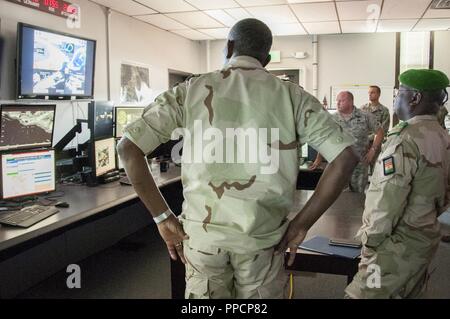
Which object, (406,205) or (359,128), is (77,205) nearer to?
(406,205)

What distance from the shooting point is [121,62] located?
467 centimetres

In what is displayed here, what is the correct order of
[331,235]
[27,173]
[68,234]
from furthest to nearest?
1. [68,234]
2. [27,173]
3. [331,235]

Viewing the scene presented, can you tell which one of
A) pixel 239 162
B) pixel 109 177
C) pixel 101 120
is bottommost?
pixel 109 177

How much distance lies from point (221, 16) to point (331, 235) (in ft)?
12.0

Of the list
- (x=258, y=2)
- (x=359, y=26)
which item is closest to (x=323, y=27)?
(x=359, y=26)

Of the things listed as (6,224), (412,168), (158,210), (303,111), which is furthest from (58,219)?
(412,168)

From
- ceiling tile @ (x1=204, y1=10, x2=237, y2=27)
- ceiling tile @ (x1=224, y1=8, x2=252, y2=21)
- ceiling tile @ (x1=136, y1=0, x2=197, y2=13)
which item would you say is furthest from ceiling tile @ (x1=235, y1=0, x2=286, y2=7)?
ceiling tile @ (x1=136, y1=0, x2=197, y2=13)

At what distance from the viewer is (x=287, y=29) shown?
5.89 metres

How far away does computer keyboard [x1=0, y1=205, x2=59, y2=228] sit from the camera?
6.82 ft

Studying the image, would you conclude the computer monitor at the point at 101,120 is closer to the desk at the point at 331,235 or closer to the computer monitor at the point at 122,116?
the computer monitor at the point at 122,116

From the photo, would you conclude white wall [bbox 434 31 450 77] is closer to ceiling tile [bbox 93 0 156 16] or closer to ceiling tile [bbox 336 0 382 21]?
ceiling tile [bbox 336 0 382 21]

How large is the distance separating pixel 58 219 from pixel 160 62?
151 inches

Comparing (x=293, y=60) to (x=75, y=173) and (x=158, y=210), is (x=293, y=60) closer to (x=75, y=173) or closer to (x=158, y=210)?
(x=75, y=173)

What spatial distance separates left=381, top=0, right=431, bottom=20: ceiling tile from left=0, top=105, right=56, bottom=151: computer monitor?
3.57m
